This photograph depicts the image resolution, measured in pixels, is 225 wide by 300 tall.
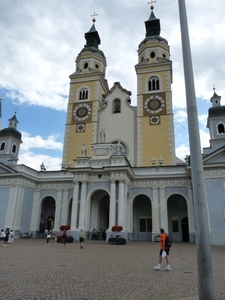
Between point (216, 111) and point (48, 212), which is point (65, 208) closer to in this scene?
point (48, 212)

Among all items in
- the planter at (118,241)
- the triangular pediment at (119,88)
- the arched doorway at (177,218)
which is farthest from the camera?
the triangular pediment at (119,88)

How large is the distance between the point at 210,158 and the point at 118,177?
993cm

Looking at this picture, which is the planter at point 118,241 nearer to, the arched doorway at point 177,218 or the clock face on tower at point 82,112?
the arched doorway at point 177,218

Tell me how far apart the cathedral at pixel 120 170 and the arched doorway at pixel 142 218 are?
123 mm

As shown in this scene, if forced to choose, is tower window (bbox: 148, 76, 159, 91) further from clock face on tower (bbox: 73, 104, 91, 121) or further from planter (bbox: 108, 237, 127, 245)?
planter (bbox: 108, 237, 127, 245)

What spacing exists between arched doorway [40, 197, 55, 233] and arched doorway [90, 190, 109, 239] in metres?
8.31

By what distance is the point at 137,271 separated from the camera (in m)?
9.47

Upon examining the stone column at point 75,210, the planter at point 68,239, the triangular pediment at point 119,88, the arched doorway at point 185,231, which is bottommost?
the planter at point 68,239

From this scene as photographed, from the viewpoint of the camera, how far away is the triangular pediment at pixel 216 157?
26.2 metres

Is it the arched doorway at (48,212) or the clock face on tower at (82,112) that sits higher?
the clock face on tower at (82,112)

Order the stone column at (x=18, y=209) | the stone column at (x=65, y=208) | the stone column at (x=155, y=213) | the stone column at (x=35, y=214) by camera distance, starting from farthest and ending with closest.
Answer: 1. the stone column at (x=35, y=214)
2. the stone column at (x=65, y=208)
3. the stone column at (x=18, y=209)
4. the stone column at (x=155, y=213)

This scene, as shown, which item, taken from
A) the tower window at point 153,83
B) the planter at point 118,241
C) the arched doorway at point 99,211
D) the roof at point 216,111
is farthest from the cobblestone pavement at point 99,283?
the tower window at point 153,83

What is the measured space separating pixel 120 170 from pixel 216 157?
1018 centimetres

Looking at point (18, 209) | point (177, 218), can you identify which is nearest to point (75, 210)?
point (18, 209)
